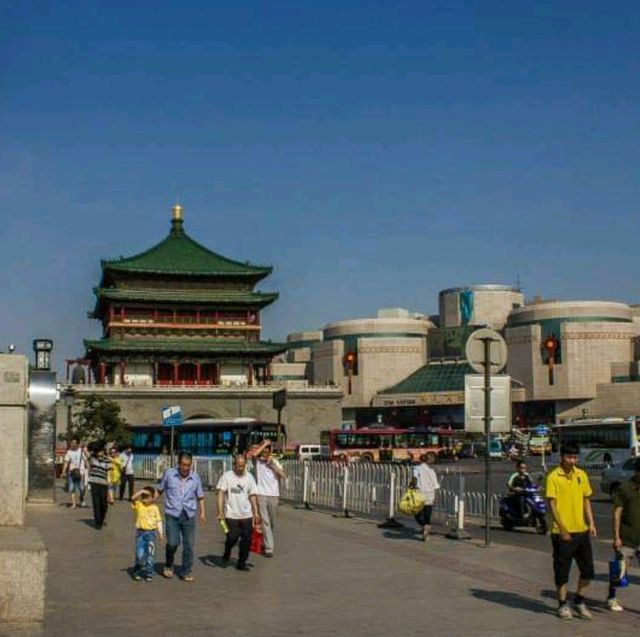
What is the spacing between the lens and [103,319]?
8719 centimetres

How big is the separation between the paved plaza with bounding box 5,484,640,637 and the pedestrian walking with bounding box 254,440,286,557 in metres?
0.34

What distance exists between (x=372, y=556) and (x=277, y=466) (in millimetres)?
2125

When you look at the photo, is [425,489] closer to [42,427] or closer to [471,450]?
[42,427]

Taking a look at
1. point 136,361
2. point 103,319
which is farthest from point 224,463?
point 103,319

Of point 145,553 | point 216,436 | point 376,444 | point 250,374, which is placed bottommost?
point 145,553

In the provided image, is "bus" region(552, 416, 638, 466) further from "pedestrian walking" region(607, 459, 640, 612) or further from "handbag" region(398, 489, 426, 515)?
"pedestrian walking" region(607, 459, 640, 612)

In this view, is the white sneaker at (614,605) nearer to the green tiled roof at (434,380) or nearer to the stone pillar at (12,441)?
the stone pillar at (12,441)

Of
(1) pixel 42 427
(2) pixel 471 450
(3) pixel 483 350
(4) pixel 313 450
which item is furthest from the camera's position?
(2) pixel 471 450

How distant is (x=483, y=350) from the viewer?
17.1 m

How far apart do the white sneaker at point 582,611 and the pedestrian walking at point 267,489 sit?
5.74m

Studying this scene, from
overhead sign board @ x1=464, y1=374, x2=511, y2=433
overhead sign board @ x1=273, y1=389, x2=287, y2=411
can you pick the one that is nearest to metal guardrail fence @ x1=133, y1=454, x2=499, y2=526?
overhead sign board @ x1=273, y1=389, x2=287, y2=411

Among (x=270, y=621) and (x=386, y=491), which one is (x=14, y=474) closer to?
(x=270, y=621)

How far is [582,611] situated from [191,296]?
7304 cm

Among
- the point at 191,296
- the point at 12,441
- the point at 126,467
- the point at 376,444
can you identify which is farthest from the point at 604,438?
the point at 12,441
